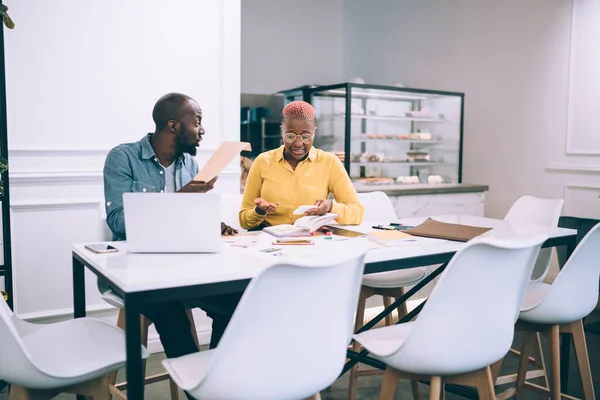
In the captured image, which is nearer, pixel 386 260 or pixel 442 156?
pixel 386 260

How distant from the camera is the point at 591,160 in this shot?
15.2 ft

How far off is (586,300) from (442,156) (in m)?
3.56

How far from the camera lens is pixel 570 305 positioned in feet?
6.82

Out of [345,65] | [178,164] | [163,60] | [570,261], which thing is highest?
[345,65]

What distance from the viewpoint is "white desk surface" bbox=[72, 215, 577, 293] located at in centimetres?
142

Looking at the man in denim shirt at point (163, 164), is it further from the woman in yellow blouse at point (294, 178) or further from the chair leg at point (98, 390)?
the chair leg at point (98, 390)

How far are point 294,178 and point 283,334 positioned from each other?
1450 millimetres

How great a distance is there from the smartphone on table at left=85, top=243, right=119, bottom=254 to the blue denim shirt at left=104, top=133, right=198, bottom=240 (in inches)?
8.2

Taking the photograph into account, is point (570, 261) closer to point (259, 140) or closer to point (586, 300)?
point (586, 300)

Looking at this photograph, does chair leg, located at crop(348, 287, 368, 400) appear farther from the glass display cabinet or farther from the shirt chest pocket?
the glass display cabinet

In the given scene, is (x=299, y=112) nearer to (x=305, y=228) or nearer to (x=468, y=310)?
(x=305, y=228)

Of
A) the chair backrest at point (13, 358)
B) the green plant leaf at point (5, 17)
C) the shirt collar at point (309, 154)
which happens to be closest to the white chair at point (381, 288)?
the shirt collar at point (309, 154)

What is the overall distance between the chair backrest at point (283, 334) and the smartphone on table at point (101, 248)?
702 millimetres

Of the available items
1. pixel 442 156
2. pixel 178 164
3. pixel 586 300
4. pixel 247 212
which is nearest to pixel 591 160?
pixel 442 156
